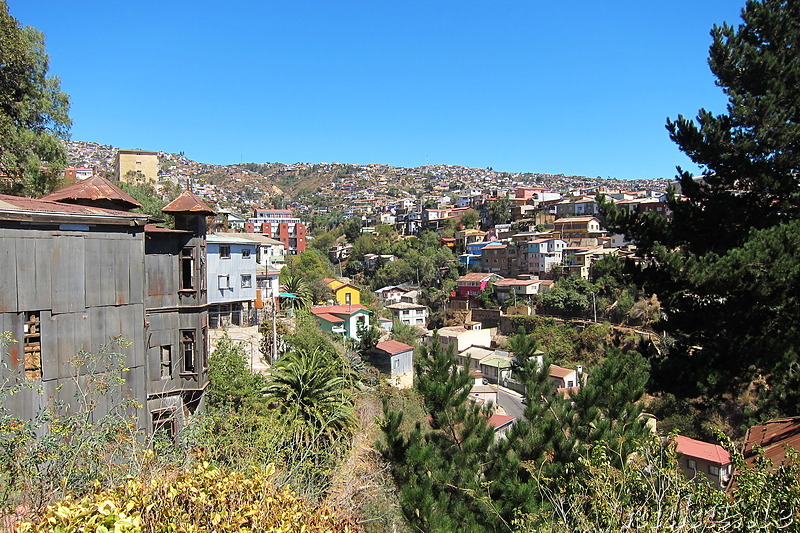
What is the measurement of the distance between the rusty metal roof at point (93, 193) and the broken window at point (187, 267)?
1397mm

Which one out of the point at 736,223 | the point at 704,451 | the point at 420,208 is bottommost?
the point at 704,451

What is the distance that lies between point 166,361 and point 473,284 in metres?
41.8

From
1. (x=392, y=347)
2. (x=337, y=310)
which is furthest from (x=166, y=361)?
(x=337, y=310)

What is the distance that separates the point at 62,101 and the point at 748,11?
57.5 ft

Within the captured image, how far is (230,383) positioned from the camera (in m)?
11.9

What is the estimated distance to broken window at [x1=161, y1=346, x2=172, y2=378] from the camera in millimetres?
10148

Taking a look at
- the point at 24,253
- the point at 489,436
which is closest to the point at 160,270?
the point at 24,253

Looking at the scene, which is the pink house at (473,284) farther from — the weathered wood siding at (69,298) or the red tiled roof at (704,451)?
the weathered wood siding at (69,298)

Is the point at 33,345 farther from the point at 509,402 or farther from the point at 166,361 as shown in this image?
the point at 509,402

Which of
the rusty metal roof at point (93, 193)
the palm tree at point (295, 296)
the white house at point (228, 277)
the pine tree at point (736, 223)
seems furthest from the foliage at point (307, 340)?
the pine tree at point (736, 223)

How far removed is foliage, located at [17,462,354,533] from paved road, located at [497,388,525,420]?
77.2 feet

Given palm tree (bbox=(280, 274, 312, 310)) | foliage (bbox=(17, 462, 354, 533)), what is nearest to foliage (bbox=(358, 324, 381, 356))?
palm tree (bbox=(280, 274, 312, 310))

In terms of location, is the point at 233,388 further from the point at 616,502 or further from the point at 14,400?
the point at 616,502

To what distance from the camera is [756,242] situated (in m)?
7.94
